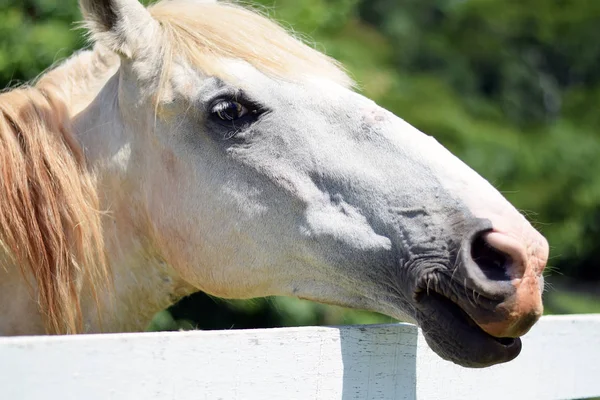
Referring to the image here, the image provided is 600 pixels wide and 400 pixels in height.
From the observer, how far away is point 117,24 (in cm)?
233

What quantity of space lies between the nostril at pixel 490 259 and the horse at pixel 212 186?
0.19 feet

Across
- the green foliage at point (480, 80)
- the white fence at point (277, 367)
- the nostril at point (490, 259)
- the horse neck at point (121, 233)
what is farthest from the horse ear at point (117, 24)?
the green foliage at point (480, 80)

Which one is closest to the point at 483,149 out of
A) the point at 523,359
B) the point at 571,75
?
the point at 571,75

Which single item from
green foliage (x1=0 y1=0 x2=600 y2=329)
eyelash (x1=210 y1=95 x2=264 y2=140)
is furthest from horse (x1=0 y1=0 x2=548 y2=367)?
green foliage (x1=0 y1=0 x2=600 y2=329)

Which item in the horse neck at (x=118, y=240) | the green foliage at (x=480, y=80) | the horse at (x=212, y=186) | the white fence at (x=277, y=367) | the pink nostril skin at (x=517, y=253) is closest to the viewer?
the white fence at (x=277, y=367)

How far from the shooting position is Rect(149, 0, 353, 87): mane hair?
2295mm

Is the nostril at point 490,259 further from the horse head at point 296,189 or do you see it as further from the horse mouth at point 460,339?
the horse mouth at point 460,339

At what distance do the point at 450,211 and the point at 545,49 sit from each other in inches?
623

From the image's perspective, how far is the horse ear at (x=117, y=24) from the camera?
232cm

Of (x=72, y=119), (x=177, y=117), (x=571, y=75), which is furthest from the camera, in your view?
(x=571, y=75)

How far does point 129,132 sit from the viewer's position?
7.89 feet

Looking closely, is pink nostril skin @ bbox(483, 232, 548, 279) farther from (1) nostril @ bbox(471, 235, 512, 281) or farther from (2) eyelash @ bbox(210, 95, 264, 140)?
(2) eyelash @ bbox(210, 95, 264, 140)

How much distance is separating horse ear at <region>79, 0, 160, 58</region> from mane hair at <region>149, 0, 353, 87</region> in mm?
93

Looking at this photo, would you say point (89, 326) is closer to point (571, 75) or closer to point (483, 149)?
point (483, 149)
